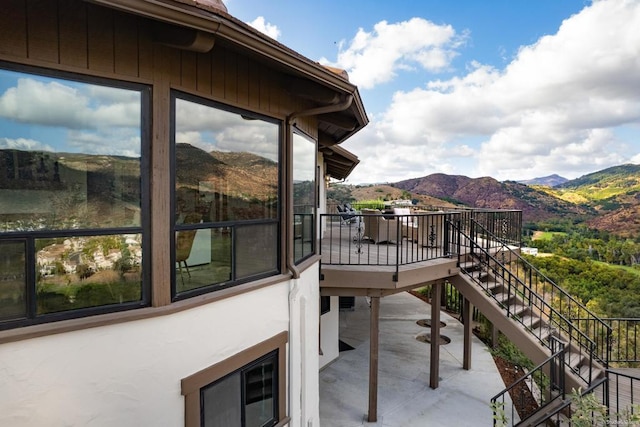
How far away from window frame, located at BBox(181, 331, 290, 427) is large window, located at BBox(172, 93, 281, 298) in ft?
2.27

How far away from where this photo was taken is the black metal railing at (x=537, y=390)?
568 centimetres

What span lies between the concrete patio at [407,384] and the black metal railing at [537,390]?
46 cm

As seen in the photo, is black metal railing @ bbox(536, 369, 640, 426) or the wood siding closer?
the wood siding

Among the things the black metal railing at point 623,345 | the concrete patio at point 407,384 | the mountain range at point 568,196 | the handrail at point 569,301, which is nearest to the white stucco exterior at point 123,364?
the concrete patio at point 407,384

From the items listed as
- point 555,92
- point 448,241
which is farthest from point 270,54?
point 555,92

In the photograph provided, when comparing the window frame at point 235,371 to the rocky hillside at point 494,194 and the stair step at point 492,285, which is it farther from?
the rocky hillside at point 494,194

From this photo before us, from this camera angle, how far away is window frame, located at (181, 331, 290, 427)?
297cm

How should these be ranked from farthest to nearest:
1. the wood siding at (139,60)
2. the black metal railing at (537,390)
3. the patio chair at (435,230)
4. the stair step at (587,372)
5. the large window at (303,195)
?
the patio chair at (435,230) < the stair step at (587,372) < the black metal railing at (537,390) < the large window at (303,195) < the wood siding at (139,60)

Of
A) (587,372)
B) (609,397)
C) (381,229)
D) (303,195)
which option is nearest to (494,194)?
(381,229)

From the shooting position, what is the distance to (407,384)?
8281mm

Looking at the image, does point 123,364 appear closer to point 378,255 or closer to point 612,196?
point 378,255

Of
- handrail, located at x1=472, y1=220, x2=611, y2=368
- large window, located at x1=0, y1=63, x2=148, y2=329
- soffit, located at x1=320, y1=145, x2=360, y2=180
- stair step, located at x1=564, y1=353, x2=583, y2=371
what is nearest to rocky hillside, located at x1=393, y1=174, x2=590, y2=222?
soffit, located at x1=320, y1=145, x2=360, y2=180

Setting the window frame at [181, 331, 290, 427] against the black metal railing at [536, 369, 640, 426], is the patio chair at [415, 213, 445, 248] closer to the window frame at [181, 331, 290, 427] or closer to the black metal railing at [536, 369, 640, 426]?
the black metal railing at [536, 369, 640, 426]

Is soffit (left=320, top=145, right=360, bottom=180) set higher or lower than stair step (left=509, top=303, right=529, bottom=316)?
higher
